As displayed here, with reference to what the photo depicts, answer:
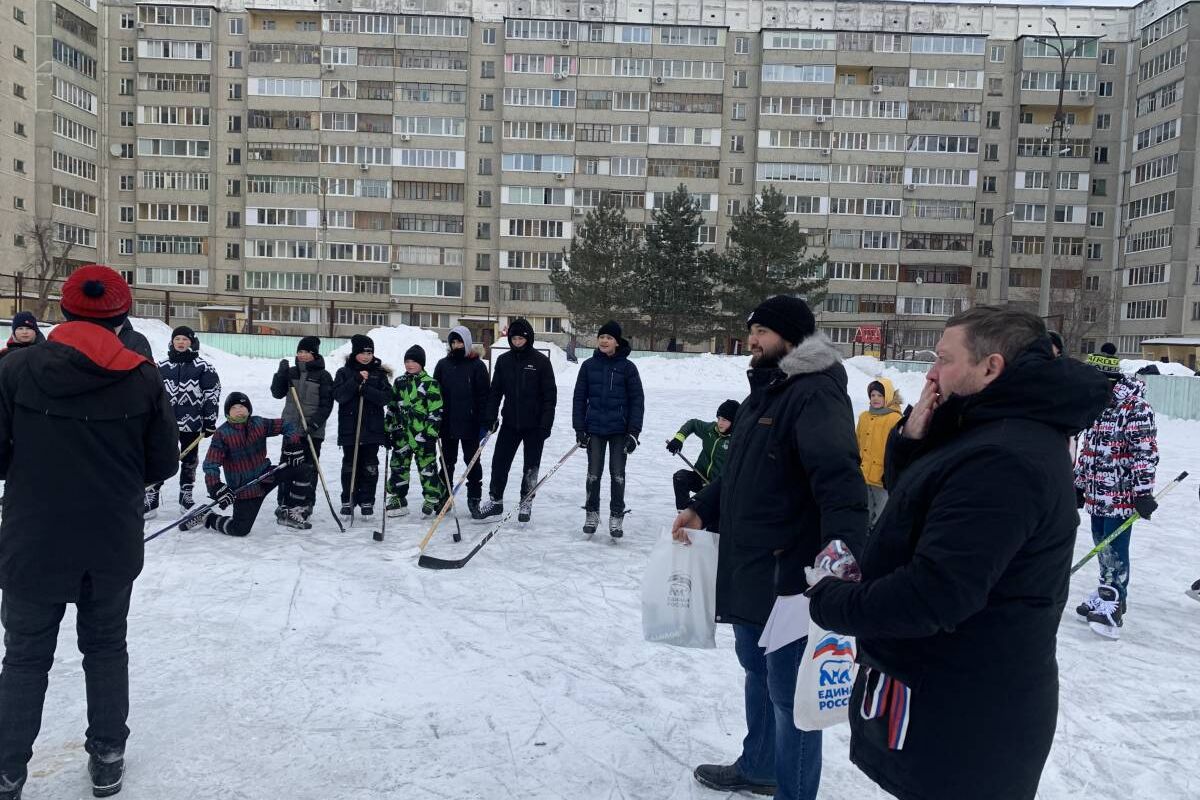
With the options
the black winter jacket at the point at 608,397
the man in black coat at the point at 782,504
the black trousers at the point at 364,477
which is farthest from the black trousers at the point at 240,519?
the man in black coat at the point at 782,504

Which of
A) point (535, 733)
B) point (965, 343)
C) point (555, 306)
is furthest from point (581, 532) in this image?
point (555, 306)

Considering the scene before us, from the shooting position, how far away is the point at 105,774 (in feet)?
10.5

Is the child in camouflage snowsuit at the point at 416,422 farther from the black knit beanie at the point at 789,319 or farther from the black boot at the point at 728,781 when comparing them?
the black knit beanie at the point at 789,319

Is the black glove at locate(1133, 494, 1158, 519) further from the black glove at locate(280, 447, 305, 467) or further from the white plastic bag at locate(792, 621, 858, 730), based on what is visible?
the black glove at locate(280, 447, 305, 467)

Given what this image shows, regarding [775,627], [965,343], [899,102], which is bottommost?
[775,627]

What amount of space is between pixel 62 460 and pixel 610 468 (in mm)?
5345

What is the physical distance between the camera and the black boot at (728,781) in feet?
11.1

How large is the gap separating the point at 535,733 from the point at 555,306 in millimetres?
54792

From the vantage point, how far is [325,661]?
15.4 feet

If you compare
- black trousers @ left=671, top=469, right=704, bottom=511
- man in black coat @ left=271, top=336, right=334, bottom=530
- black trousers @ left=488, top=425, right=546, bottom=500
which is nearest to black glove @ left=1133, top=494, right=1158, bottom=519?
black trousers @ left=671, top=469, right=704, bottom=511

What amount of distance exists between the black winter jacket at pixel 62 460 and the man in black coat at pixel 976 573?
8.13 ft

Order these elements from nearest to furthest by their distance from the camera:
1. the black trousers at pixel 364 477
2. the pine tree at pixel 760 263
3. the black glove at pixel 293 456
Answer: the black glove at pixel 293 456, the black trousers at pixel 364 477, the pine tree at pixel 760 263

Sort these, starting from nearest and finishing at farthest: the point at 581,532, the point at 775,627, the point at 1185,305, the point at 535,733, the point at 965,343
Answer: the point at 965,343 → the point at 775,627 → the point at 535,733 → the point at 581,532 → the point at 1185,305

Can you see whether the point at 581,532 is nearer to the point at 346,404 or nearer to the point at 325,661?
the point at 346,404
